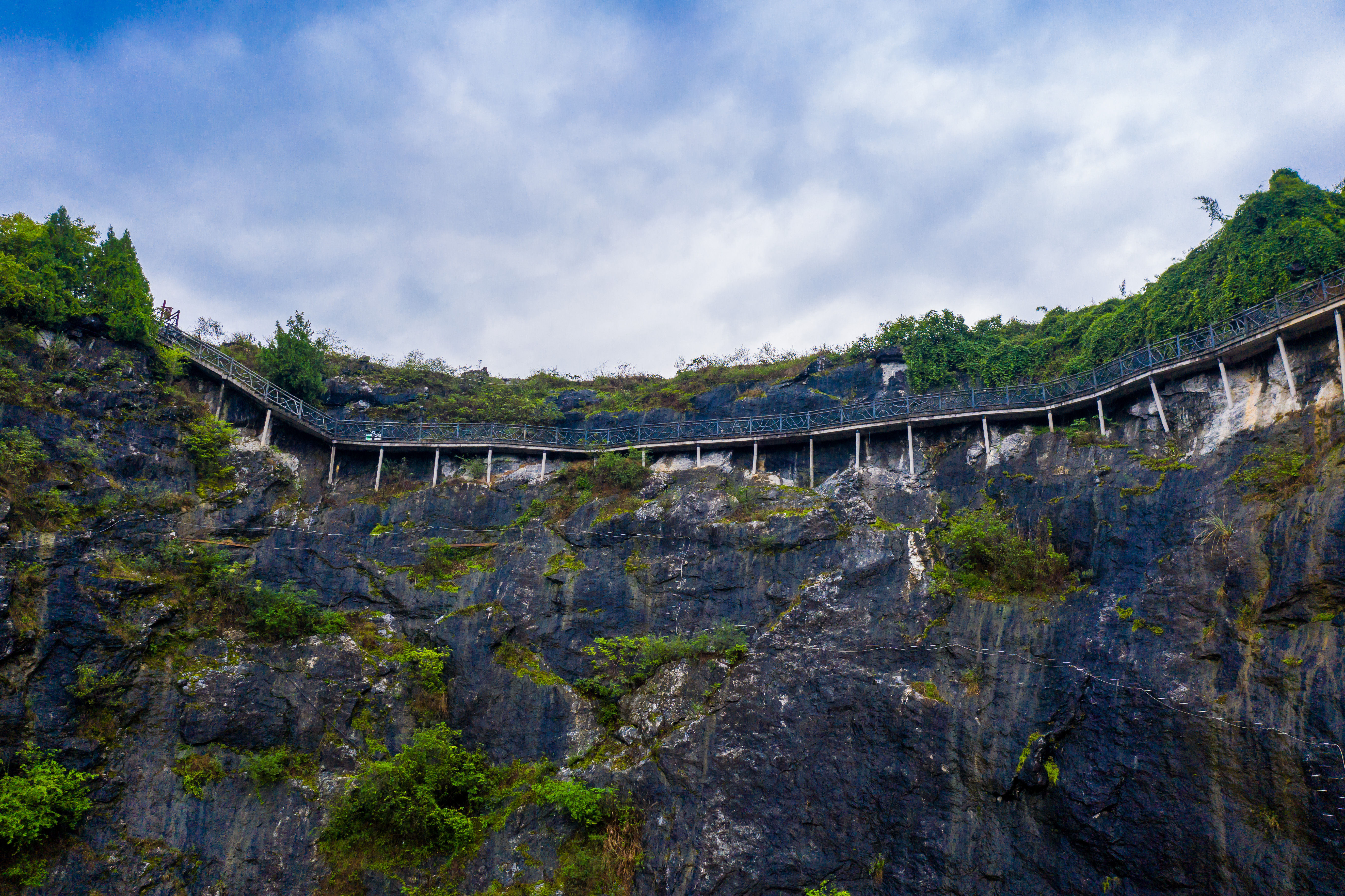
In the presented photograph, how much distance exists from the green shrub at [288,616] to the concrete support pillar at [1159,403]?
20.0 m

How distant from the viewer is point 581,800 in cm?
1465

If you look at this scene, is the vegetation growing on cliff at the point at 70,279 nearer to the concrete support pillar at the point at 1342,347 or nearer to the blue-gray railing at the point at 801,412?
the blue-gray railing at the point at 801,412

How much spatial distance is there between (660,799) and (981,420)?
13.1 m

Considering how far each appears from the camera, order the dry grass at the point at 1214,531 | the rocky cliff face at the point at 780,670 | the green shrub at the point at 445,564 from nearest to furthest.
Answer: the rocky cliff face at the point at 780,670 < the dry grass at the point at 1214,531 < the green shrub at the point at 445,564

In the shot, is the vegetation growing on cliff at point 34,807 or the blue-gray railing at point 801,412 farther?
the blue-gray railing at point 801,412

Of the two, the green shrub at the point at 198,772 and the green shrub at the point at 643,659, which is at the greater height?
the green shrub at the point at 643,659

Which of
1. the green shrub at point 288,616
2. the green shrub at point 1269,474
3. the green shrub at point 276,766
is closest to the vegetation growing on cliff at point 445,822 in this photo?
the green shrub at point 276,766

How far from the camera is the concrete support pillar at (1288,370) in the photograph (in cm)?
1537

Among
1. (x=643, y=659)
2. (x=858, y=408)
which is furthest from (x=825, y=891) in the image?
(x=858, y=408)

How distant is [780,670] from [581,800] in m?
4.85

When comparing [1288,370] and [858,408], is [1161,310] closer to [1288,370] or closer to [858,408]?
[1288,370]

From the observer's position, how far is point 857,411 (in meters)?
23.2

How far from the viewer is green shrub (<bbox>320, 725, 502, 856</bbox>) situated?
1461 centimetres

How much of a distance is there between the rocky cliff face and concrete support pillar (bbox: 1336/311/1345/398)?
31cm
